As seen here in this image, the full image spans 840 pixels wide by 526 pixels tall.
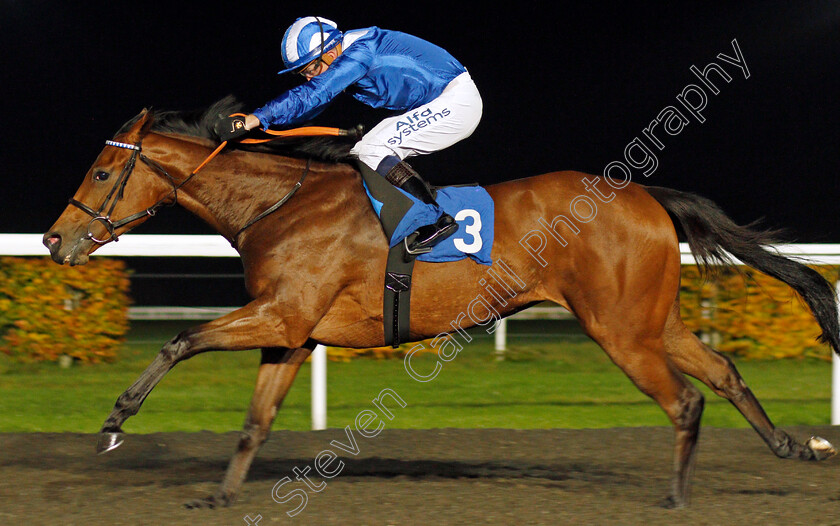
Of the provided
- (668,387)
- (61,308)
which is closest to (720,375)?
(668,387)

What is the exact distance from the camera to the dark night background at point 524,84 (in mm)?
14969

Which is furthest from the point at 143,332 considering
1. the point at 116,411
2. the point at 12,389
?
the point at 116,411

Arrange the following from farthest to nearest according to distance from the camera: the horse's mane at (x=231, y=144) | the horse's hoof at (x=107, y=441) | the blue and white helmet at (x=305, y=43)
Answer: the horse's mane at (x=231, y=144), the blue and white helmet at (x=305, y=43), the horse's hoof at (x=107, y=441)

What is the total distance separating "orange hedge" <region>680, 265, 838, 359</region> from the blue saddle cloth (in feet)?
10.5

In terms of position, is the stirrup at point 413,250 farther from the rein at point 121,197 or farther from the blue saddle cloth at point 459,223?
the rein at point 121,197

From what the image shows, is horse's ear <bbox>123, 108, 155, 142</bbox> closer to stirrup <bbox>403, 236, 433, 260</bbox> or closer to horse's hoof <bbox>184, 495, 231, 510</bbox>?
stirrup <bbox>403, 236, 433, 260</bbox>

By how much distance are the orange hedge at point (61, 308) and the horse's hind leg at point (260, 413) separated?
2.60m

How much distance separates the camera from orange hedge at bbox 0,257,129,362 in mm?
5656

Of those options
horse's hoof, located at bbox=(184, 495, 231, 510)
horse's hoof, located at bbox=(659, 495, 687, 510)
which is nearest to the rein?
horse's hoof, located at bbox=(184, 495, 231, 510)

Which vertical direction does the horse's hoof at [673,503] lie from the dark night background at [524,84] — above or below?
below

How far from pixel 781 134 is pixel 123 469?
14.5m

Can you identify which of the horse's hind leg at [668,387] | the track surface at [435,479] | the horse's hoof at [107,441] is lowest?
the track surface at [435,479]

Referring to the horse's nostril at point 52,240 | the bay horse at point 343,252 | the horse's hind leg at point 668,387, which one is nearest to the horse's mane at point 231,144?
the bay horse at point 343,252

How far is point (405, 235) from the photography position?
3.51 metres
